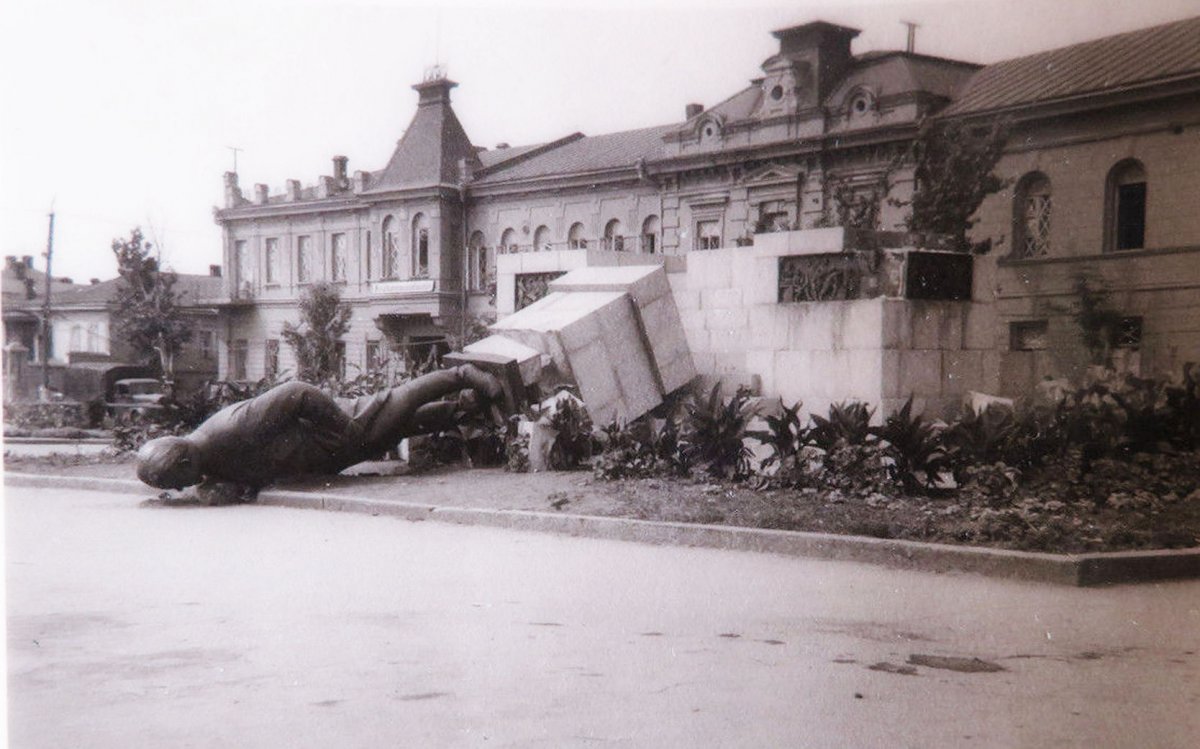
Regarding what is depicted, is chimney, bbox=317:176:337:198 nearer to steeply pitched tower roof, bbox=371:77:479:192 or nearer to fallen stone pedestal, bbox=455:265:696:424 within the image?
steeply pitched tower roof, bbox=371:77:479:192

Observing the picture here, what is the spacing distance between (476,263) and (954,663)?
28034 mm

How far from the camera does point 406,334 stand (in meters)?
23.5

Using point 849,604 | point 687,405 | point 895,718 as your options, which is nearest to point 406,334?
point 687,405

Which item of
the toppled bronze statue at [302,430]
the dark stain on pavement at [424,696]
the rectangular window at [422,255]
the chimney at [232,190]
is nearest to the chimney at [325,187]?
the toppled bronze statue at [302,430]

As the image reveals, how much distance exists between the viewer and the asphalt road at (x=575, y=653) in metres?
3.43

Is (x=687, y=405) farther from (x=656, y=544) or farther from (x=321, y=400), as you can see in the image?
(x=321, y=400)

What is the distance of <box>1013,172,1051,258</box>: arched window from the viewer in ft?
38.2

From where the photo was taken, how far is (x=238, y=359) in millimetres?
14297

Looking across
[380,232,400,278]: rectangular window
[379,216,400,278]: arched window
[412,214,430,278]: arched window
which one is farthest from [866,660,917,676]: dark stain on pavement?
[380,232,400,278]: rectangular window

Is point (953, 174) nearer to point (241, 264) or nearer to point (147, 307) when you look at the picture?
point (241, 264)

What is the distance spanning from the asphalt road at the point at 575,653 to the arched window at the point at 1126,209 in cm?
480

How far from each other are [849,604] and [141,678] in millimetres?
3111

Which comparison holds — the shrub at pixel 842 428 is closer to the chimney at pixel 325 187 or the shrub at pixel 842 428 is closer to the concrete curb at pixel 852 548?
the concrete curb at pixel 852 548

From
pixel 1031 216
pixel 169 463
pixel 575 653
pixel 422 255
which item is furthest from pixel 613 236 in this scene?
pixel 575 653
